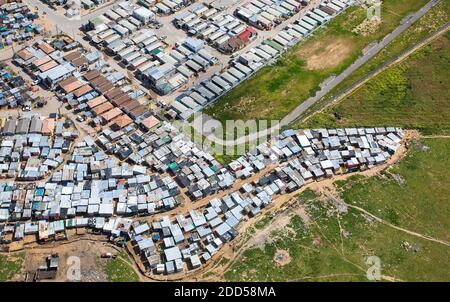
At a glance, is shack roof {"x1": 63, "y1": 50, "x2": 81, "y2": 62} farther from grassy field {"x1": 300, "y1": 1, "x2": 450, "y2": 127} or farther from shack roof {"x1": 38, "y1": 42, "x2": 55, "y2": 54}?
grassy field {"x1": 300, "y1": 1, "x2": 450, "y2": 127}

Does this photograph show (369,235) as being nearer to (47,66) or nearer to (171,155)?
(171,155)

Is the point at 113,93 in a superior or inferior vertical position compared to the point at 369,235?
superior

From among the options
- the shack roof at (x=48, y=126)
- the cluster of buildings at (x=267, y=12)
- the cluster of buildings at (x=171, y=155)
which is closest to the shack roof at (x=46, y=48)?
the shack roof at (x=48, y=126)

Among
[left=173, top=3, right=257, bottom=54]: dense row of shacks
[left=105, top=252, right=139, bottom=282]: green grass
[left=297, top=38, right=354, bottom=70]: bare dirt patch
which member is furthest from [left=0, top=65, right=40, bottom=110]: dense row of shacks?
[left=297, top=38, right=354, bottom=70]: bare dirt patch

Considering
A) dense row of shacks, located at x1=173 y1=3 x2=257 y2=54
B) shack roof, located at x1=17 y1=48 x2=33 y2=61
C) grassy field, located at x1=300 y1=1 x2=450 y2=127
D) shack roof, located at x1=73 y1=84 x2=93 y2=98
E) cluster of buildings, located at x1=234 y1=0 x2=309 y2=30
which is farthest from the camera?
cluster of buildings, located at x1=234 y1=0 x2=309 y2=30

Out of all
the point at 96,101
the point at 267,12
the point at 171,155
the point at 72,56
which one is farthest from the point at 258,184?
the point at 267,12

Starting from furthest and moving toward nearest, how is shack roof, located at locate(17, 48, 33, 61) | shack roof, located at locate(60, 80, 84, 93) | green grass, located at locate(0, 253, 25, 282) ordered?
shack roof, located at locate(17, 48, 33, 61), shack roof, located at locate(60, 80, 84, 93), green grass, located at locate(0, 253, 25, 282)

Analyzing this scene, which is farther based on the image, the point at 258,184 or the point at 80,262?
the point at 258,184
